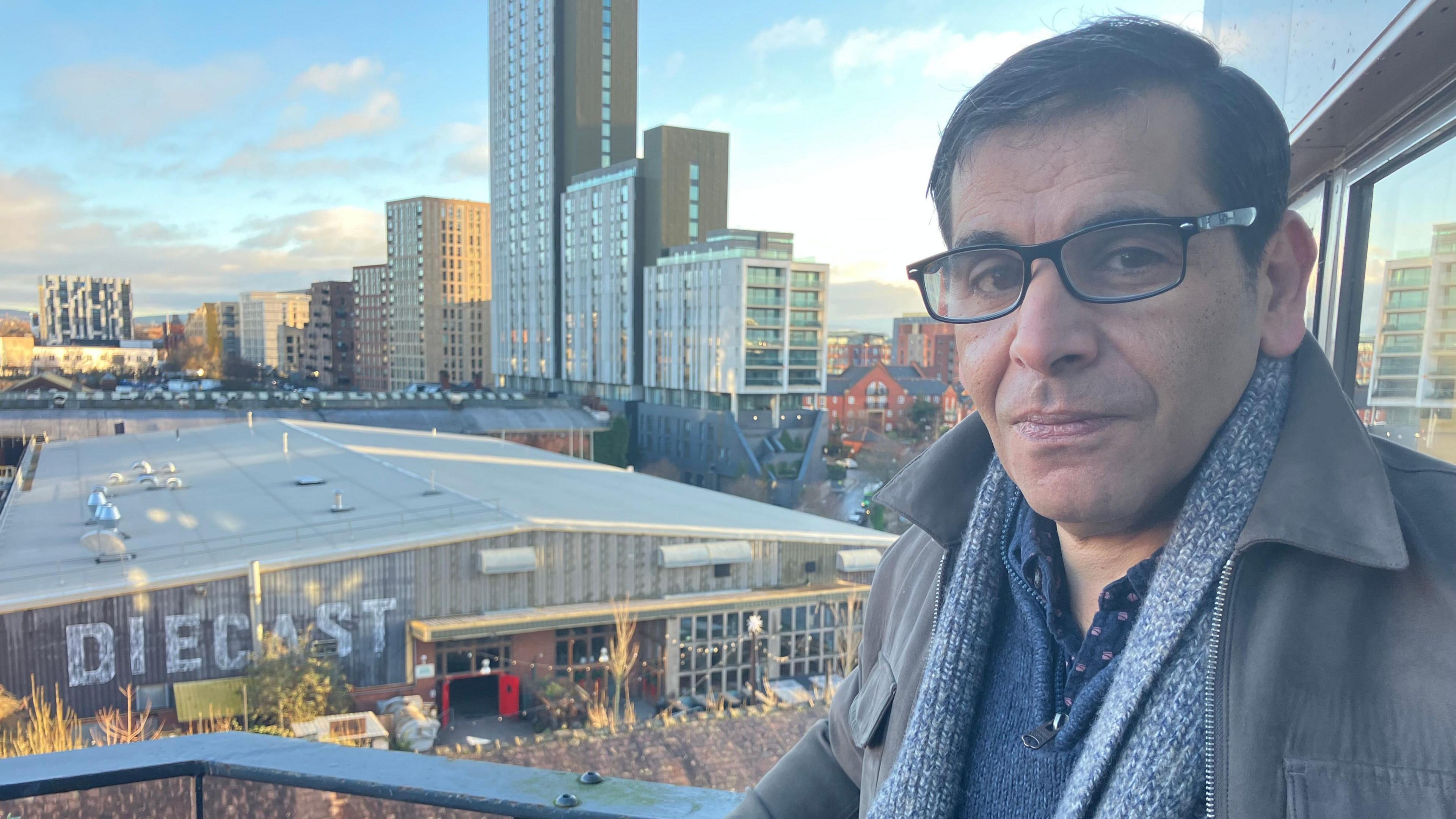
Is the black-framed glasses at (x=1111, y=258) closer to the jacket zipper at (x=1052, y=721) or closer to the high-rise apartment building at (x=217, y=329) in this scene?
the jacket zipper at (x=1052, y=721)

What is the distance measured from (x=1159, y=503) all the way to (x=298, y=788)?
1430mm

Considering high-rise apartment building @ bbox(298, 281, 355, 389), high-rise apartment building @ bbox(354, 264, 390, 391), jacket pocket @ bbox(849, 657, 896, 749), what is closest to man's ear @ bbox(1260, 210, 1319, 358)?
jacket pocket @ bbox(849, 657, 896, 749)

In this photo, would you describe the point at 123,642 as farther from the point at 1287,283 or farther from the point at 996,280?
the point at 1287,283

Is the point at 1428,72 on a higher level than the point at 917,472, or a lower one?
higher

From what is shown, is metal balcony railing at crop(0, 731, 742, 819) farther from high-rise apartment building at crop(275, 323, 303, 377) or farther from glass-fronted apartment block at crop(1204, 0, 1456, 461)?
high-rise apartment building at crop(275, 323, 303, 377)

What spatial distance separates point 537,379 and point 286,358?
2220 inches

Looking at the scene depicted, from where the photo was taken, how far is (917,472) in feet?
4.47

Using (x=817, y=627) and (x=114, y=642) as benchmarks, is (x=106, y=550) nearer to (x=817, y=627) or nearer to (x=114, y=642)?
(x=114, y=642)

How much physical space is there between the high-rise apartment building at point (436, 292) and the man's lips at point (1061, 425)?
62430 mm

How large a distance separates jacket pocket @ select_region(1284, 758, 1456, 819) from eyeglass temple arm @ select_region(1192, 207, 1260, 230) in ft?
1.66

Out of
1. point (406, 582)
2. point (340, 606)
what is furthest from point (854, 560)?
point (340, 606)

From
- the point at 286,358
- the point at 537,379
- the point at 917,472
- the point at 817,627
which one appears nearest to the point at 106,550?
the point at 817,627

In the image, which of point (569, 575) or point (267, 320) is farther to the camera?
point (267, 320)

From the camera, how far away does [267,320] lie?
325ft
